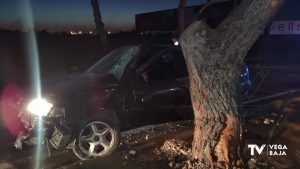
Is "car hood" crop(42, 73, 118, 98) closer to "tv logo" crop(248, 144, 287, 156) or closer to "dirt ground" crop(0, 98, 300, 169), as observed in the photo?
"dirt ground" crop(0, 98, 300, 169)

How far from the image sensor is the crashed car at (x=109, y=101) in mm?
5738

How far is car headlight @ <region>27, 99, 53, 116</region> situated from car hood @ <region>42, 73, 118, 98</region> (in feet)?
0.39

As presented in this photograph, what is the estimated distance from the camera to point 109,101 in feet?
20.1

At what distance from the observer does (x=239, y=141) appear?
16.9ft

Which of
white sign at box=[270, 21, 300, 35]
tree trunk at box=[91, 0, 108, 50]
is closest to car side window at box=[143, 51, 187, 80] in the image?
tree trunk at box=[91, 0, 108, 50]

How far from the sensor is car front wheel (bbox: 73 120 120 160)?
230 inches

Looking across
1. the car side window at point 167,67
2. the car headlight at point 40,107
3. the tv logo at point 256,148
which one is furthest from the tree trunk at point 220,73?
the car headlight at point 40,107

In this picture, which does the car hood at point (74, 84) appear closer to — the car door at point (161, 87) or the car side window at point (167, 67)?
the car door at point (161, 87)

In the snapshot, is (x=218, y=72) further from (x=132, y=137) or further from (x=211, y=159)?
(x=132, y=137)

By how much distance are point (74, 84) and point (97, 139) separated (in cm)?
92

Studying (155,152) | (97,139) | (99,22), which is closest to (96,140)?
(97,139)

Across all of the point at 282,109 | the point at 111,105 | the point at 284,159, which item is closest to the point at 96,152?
the point at 111,105

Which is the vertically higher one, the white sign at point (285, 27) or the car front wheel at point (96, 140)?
the white sign at point (285, 27)

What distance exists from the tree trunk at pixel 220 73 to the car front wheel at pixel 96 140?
1.40 m
